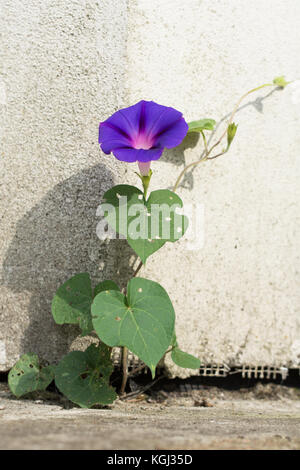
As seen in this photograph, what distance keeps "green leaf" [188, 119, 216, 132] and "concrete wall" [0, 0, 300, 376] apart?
0.07m

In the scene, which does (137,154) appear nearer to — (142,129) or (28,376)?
(142,129)

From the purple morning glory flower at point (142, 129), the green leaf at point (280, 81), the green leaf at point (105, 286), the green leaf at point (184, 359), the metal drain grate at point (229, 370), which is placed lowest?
the metal drain grate at point (229, 370)

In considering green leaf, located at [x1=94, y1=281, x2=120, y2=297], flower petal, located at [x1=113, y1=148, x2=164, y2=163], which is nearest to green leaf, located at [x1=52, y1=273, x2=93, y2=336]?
green leaf, located at [x1=94, y1=281, x2=120, y2=297]

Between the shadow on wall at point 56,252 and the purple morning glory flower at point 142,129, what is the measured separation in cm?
16

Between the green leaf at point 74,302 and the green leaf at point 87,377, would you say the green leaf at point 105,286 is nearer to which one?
the green leaf at point 74,302

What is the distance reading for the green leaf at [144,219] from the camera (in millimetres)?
908

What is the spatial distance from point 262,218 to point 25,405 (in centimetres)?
81

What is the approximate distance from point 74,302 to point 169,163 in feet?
1.54

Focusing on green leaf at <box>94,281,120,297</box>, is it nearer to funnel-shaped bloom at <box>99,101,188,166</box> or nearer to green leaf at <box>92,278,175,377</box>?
green leaf at <box>92,278,175,377</box>

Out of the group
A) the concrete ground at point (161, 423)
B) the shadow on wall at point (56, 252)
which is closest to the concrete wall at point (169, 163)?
the shadow on wall at point (56, 252)

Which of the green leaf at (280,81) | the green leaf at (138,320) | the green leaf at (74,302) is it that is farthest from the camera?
the green leaf at (280,81)

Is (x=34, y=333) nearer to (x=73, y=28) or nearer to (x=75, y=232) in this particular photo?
(x=75, y=232)

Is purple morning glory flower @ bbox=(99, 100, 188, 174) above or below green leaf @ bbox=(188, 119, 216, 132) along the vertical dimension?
below

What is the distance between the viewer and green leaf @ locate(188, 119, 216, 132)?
1090 millimetres
